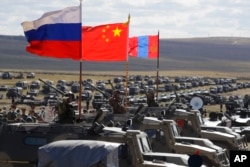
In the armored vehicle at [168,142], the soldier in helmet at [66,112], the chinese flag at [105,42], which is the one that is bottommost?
the armored vehicle at [168,142]

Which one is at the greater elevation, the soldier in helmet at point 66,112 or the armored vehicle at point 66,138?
the soldier in helmet at point 66,112

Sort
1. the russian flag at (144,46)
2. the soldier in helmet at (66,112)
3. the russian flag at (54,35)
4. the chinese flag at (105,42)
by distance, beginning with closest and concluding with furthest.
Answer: the soldier in helmet at (66,112) < the russian flag at (54,35) < the chinese flag at (105,42) < the russian flag at (144,46)

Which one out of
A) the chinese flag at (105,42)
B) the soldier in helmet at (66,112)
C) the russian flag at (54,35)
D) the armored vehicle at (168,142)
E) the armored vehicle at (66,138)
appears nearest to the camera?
the armored vehicle at (66,138)

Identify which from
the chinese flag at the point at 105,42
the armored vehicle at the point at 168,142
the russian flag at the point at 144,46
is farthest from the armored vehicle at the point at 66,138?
the russian flag at the point at 144,46

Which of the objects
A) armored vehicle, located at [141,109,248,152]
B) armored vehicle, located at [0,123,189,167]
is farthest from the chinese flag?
armored vehicle, located at [0,123,189,167]

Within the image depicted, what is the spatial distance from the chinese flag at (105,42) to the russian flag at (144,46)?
491cm

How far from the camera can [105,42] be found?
28.8m

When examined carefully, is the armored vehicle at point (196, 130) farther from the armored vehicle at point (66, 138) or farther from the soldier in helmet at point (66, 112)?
the armored vehicle at point (66, 138)

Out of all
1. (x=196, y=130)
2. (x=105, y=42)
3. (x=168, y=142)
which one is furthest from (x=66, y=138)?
(x=105, y=42)

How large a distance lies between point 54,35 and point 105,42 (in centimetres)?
416

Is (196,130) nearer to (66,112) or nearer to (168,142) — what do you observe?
(168,142)

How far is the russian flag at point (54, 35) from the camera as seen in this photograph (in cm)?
2478

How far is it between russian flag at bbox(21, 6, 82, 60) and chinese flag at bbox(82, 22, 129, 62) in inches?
80.9

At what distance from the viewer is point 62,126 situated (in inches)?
776
